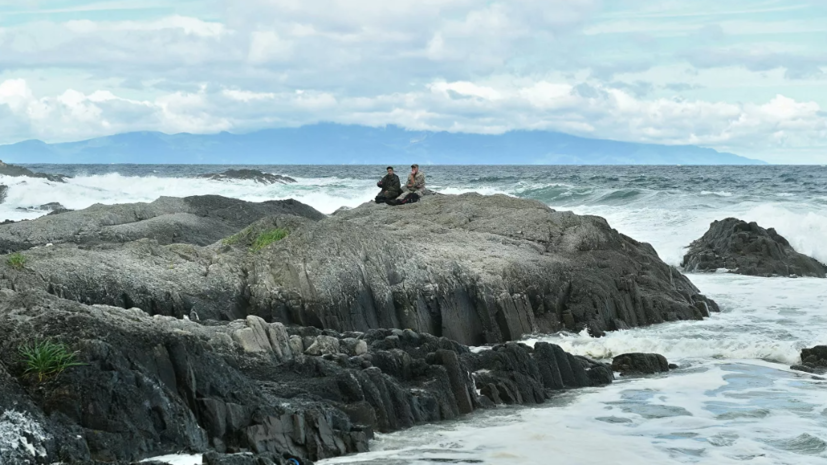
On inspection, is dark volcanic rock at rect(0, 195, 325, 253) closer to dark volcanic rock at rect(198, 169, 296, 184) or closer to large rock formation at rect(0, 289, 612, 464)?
large rock formation at rect(0, 289, 612, 464)

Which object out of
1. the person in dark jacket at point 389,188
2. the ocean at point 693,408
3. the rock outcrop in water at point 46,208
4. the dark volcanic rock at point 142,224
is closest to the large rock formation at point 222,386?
the ocean at point 693,408

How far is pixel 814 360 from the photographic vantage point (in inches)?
564

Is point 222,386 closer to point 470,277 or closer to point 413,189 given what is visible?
point 470,277

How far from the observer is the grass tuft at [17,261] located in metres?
12.8

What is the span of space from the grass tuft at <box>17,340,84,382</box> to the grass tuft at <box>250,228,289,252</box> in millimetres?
7450

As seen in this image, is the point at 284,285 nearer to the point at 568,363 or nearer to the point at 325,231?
the point at 325,231

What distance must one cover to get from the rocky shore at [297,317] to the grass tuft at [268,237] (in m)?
0.07

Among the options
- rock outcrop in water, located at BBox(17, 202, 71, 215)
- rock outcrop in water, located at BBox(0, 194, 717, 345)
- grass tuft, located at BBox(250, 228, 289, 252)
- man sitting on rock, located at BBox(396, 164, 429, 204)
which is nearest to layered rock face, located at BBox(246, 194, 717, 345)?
rock outcrop in water, located at BBox(0, 194, 717, 345)

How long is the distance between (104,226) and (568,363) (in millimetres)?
11581

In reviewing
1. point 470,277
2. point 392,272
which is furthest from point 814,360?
point 392,272

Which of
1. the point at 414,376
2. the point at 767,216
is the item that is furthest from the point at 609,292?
the point at 767,216

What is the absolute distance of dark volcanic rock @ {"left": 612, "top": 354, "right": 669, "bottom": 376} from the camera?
13.7m

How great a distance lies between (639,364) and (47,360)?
8552 mm

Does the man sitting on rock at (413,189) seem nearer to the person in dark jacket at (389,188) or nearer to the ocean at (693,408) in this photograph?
the person in dark jacket at (389,188)
